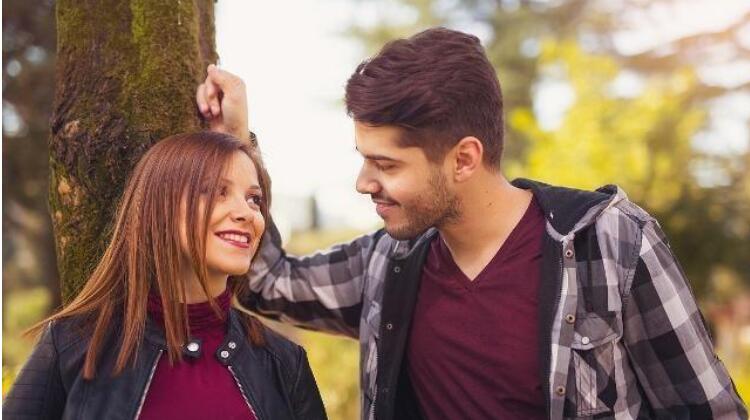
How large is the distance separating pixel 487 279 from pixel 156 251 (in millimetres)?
953

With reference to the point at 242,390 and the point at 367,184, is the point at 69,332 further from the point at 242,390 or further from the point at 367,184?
the point at 367,184

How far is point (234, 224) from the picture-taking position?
221 centimetres

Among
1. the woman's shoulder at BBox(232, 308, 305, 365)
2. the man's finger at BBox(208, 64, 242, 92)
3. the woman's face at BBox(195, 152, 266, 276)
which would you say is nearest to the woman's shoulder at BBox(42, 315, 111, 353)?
the woman's face at BBox(195, 152, 266, 276)

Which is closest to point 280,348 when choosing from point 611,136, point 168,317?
point 168,317

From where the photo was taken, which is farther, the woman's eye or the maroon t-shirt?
the maroon t-shirt

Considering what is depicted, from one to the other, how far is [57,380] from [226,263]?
472 mm

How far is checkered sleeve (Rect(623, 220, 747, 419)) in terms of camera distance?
94.8 inches

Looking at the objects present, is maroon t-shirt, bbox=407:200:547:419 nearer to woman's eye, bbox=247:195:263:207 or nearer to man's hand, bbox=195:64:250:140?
woman's eye, bbox=247:195:263:207

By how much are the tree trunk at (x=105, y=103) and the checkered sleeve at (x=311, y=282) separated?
570 mm

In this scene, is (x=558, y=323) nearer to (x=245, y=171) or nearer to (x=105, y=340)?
(x=245, y=171)

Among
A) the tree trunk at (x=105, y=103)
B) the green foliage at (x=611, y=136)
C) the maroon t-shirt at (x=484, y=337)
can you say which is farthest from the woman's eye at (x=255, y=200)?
the green foliage at (x=611, y=136)

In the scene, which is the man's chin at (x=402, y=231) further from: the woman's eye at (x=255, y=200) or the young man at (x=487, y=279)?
the woman's eye at (x=255, y=200)

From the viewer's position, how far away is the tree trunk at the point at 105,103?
8.25 feet

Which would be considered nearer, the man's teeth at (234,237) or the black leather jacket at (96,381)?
the black leather jacket at (96,381)
